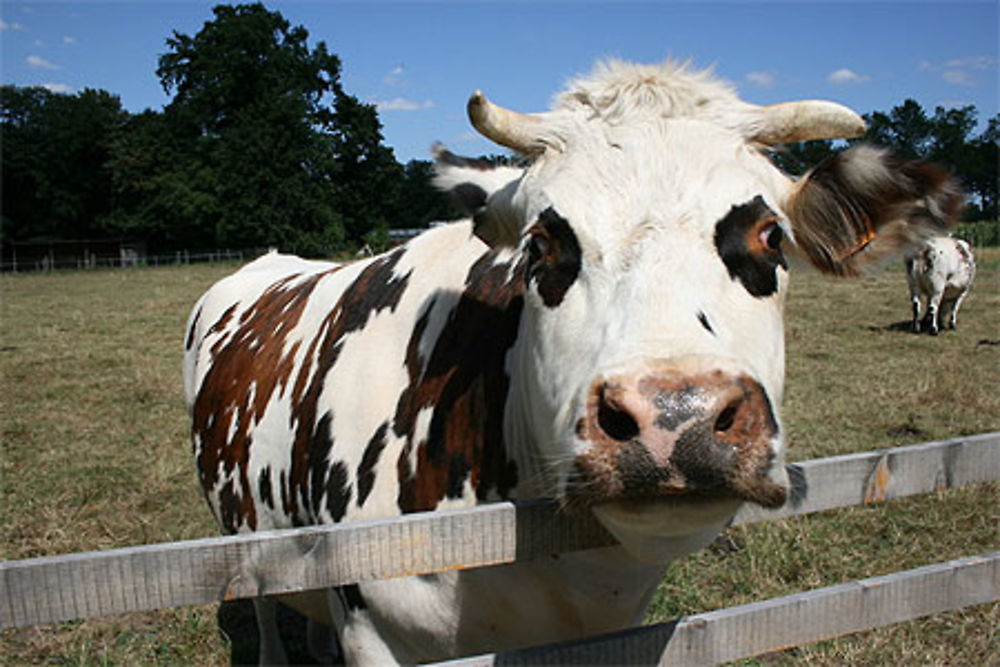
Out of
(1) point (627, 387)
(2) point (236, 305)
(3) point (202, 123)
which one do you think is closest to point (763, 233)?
(1) point (627, 387)

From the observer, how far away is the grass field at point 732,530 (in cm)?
378

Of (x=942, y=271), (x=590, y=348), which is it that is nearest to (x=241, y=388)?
(x=590, y=348)

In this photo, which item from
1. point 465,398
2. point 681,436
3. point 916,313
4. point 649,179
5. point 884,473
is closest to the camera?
point 681,436

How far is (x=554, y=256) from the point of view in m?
2.01

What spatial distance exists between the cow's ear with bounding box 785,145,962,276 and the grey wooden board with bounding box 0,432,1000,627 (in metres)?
0.70

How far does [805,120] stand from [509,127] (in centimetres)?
83

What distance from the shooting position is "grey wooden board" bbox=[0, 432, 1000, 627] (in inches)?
55.8

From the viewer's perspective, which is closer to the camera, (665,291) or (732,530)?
(665,291)

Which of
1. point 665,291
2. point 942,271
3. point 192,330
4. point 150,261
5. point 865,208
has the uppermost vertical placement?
point 150,261

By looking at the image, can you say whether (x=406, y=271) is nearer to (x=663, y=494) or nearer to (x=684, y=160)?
(x=684, y=160)

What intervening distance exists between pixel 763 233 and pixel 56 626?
156 inches

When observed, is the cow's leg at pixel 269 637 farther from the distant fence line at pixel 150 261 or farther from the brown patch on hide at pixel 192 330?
the distant fence line at pixel 150 261

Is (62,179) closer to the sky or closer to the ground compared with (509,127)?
closer to the sky

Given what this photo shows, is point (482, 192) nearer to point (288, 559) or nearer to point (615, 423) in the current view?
point (615, 423)
